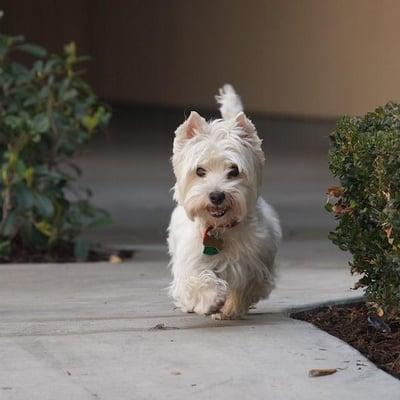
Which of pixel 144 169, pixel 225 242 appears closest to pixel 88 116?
pixel 225 242

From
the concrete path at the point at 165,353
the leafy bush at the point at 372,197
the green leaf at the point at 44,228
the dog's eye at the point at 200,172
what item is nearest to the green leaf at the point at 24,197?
the green leaf at the point at 44,228

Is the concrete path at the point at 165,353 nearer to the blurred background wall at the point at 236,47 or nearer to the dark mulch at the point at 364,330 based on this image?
the dark mulch at the point at 364,330

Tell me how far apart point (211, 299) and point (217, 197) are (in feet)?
1.79

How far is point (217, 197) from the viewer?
654cm

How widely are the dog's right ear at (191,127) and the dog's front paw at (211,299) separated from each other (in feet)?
2.81

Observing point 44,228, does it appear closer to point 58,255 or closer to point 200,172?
point 58,255

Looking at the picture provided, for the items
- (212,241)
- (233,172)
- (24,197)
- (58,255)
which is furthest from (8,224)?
(233,172)

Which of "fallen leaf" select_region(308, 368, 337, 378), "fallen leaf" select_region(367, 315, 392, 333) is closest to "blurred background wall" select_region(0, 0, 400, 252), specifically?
"fallen leaf" select_region(367, 315, 392, 333)

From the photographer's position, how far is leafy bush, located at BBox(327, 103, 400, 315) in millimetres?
5871

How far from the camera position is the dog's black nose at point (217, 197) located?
653 cm

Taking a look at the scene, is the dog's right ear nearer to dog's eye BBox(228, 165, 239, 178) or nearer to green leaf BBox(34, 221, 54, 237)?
dog's eye BBox(228, 165, 239, 178)

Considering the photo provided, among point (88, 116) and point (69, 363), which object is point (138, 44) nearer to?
point (88, 116)

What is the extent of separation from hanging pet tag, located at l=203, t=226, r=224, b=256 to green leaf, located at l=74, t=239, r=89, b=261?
376cm

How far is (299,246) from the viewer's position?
1148cm
